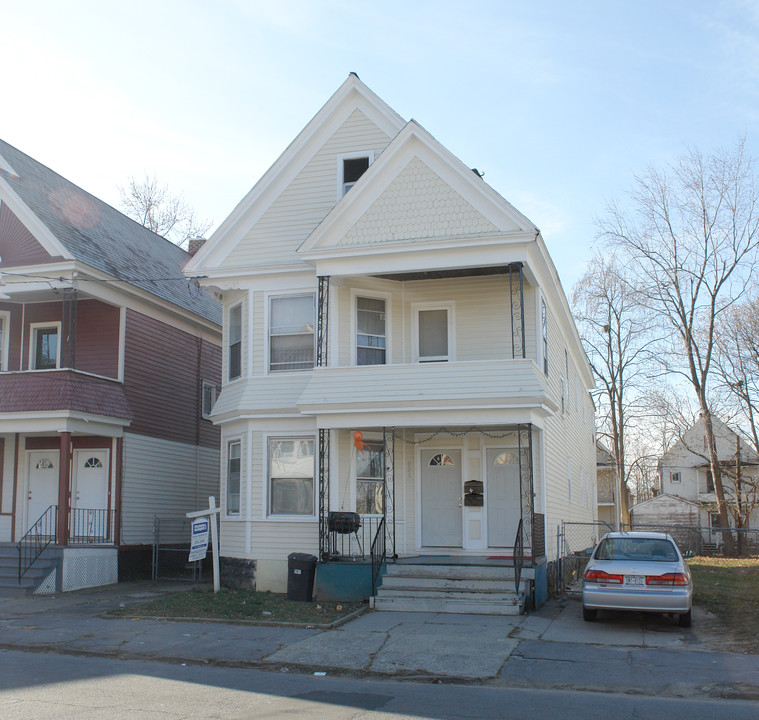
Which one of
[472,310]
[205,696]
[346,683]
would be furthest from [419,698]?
[472,310]

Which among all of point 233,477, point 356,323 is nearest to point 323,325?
point 356,323

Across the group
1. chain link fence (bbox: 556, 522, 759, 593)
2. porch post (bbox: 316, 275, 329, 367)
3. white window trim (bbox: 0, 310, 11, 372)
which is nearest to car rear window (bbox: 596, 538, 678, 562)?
chain link fence (bbox: 556, 522, 759, 593)

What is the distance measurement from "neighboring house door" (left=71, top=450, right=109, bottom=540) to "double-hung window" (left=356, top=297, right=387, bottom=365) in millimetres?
8108

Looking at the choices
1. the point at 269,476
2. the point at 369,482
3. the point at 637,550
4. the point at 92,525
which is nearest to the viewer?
the point at 637,550

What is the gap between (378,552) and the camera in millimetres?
16219

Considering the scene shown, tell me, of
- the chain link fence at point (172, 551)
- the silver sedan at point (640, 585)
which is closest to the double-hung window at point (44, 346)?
the chain link fence at point (172, 551)

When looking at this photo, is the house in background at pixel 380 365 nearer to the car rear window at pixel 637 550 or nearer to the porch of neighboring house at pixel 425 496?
the porch of neighboring house at pixel 425 496

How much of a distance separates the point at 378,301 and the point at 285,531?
5.39 metres

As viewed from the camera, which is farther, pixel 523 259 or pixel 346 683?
pixel 523 259

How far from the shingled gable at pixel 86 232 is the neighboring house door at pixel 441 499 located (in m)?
9.51

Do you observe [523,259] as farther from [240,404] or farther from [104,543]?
[104,543]

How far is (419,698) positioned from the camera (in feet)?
28.0

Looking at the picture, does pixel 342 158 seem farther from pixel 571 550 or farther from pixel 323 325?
pixel 571 550

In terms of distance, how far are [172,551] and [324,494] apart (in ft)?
25.9
